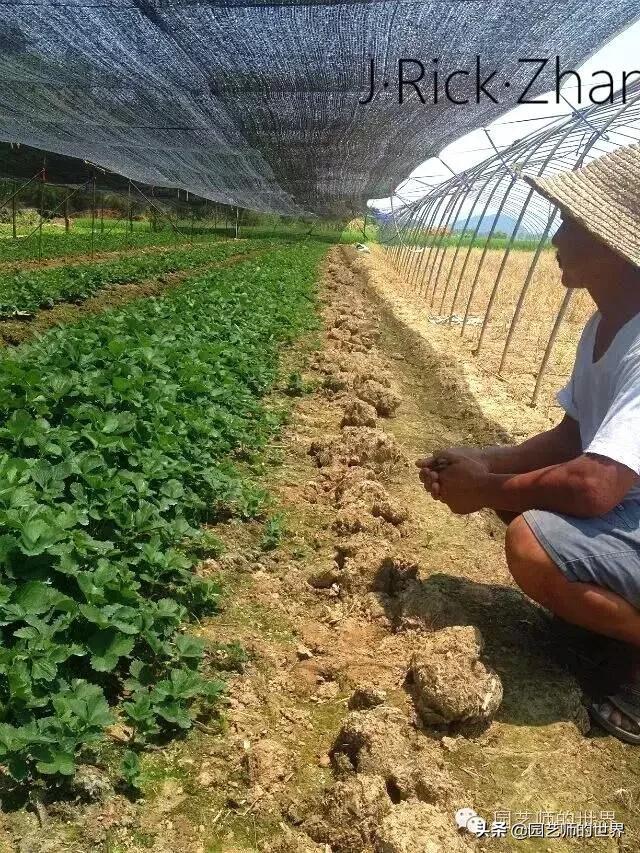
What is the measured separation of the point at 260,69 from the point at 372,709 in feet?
18.8

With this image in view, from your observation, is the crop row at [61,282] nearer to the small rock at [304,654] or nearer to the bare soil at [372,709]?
the bare soil at [372,709]

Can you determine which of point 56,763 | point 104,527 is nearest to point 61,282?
point 104,527

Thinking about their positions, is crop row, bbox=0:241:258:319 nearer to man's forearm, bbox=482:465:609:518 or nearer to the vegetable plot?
the vegetable plot

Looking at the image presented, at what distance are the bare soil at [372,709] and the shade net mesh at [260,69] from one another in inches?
135

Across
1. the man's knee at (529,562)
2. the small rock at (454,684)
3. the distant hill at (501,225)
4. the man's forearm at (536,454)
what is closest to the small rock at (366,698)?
the small rock at (454,684)

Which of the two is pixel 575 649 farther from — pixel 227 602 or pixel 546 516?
pixel 227 602

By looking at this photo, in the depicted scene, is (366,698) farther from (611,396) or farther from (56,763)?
(611,396)

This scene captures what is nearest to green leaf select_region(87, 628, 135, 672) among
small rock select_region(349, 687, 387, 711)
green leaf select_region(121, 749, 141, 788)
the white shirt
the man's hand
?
green leaf select_region(121, 749, 141, 788)

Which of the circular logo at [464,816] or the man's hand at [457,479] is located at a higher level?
the man's hand at [457,479]

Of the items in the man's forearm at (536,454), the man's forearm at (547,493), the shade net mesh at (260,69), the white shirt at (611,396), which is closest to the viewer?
the white shirt at (611,396)

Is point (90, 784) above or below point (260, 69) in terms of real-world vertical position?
below

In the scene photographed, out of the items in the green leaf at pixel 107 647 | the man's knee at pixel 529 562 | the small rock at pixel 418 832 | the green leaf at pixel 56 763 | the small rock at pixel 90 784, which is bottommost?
the small rock at pixel 418 832

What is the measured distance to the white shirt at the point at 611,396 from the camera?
7.30 feet

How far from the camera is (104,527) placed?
8.80ft
